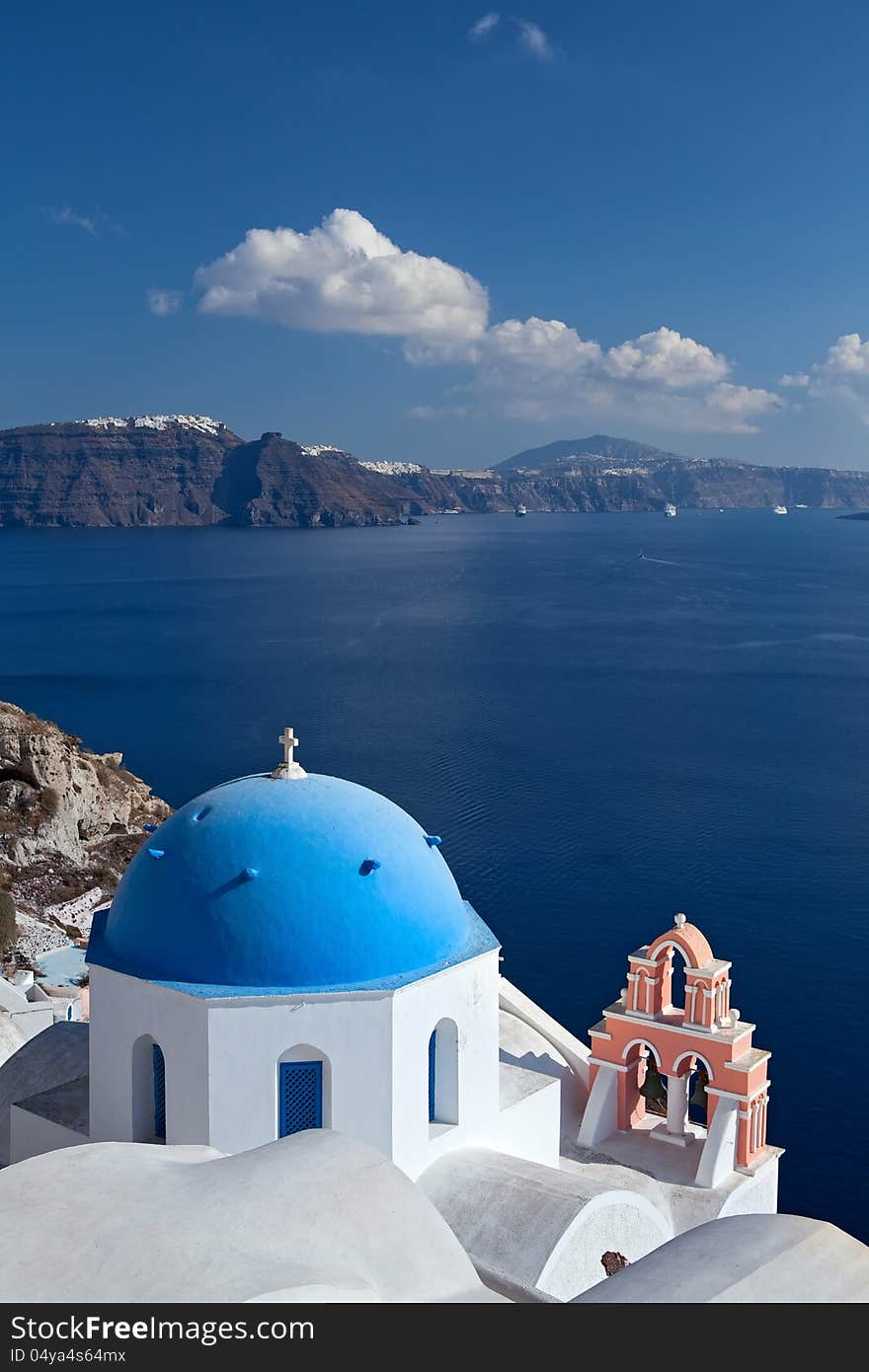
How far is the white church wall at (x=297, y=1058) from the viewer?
8.82 m

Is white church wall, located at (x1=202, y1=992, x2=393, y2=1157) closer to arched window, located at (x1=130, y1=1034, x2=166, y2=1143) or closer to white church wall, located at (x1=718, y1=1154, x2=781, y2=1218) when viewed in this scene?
arched window, located at (x1=130, y1=1034, x2=166, y2=1143)

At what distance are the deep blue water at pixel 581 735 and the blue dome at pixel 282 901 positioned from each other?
11391mm

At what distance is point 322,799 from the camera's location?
32.1ft

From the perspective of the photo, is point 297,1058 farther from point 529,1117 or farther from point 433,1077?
point 529,1117

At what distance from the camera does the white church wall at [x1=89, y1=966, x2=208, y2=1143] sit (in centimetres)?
888

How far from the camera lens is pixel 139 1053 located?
9.42 m

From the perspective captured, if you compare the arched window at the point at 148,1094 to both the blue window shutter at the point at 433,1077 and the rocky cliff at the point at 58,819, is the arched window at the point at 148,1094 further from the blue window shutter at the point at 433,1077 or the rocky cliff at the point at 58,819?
the rocky cliff at the point at 58,819

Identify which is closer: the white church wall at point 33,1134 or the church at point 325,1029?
the church at point 325,1029

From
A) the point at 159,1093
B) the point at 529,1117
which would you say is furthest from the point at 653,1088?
the point at 159,1093

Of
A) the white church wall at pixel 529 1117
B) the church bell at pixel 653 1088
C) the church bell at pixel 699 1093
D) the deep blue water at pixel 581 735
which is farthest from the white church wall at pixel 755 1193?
the deep blue water at pixel 581 735

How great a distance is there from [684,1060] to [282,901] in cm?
546

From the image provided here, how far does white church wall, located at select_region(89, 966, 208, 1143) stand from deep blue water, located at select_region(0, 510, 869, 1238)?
12.0 meters
